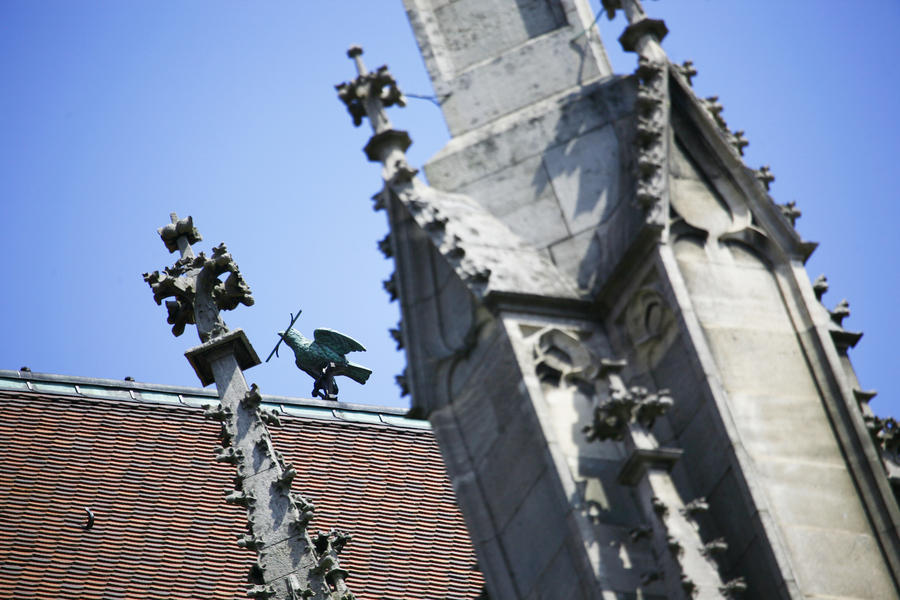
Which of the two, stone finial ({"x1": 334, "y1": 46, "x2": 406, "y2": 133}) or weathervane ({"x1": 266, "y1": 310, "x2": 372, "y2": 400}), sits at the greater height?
weathervane ({"x1": 266, "y1": 310, "x2": 372, "y2": 400})

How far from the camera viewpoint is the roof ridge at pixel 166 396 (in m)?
22.0

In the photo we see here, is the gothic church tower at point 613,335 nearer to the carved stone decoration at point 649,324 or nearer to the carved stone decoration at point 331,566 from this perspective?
the carved stone decoration at point 649,324

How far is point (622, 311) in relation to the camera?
31.1 feet

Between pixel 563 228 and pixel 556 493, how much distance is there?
1783 millimetres

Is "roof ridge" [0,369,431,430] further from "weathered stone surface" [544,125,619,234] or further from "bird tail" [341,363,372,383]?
"weathered stone surface" [544,125,619,234]

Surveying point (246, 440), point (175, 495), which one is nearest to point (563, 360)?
point (246, 440)

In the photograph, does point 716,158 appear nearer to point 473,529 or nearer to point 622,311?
point 622,311

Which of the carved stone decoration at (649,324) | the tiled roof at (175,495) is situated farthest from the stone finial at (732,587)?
the tiled roof at (175,495)

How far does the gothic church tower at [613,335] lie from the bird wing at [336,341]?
13.4 metres

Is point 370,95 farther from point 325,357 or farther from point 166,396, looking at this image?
point 325,357

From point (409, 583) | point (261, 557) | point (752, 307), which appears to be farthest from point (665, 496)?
point (409, 583)

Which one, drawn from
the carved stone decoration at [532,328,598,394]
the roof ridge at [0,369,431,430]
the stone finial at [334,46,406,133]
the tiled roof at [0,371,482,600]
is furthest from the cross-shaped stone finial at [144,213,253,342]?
the roof ridge at [0,369,431,430]

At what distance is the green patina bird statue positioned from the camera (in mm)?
24141

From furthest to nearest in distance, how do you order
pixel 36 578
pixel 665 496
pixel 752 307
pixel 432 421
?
pixel 36 578 → pixel 432 421 → pixel 752 307 → pixel 665 496
